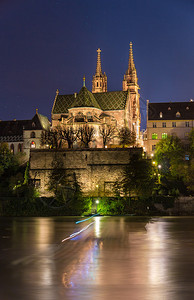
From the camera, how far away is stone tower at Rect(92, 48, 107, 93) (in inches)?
5197

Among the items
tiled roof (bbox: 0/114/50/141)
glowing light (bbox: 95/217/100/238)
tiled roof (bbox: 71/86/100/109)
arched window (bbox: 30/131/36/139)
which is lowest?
glowing light (bbox: 95/217/100/238)

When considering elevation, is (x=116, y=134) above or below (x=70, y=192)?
above

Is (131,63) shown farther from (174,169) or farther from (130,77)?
(174,169)

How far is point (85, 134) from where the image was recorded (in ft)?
283

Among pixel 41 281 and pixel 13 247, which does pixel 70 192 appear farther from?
pixel 41 281

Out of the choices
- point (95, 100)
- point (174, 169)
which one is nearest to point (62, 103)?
point (95, 100)

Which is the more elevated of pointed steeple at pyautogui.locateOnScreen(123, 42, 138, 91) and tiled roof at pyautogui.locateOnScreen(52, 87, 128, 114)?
pointed steeple at pyautogui.locateOnScreen(123, 42, 138, 91)

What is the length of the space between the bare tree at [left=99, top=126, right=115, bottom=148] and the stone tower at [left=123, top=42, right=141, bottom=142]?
15.4m

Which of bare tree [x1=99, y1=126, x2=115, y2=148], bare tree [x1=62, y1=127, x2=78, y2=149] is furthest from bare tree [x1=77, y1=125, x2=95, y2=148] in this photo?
bare tree [x1=99, y1=126, x2=115, y2=148]

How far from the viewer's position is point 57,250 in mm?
33844

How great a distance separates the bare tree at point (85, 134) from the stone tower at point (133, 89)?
21467 millimetres

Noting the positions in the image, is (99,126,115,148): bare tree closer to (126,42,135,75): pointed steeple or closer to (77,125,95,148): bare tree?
(77,125,95,148): bare tree

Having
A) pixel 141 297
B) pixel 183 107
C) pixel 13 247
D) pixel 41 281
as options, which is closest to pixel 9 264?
pixel 41 281

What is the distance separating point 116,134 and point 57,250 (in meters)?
65.4
